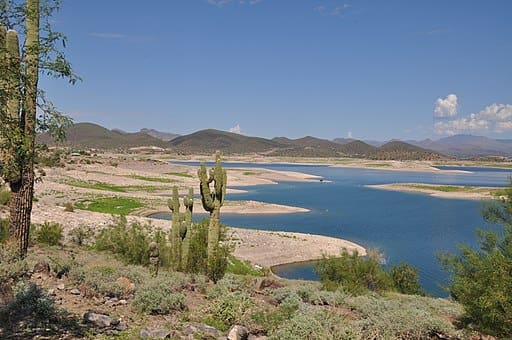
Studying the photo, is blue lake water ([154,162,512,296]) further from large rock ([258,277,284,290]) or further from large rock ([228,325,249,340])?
large rock ([228,325,249,340])

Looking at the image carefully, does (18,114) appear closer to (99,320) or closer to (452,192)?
(99,320)

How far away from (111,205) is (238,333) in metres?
45.3

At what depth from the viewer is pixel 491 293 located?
931 centimetres

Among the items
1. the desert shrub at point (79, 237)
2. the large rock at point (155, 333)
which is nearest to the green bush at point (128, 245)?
the desert shrub at point (79, 237)

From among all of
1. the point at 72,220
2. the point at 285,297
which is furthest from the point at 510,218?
the point at 72,220

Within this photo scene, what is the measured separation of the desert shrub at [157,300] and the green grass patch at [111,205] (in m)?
36.4

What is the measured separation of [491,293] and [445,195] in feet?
256

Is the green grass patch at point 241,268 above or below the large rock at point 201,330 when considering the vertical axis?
below

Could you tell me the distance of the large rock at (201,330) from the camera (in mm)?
9055

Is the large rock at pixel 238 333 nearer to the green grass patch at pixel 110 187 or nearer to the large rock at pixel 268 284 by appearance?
the large rock at pixel 268 284

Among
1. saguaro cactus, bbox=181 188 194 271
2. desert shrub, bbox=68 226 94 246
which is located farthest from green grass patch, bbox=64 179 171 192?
saguaro cactus, bbox=181 188 194 271

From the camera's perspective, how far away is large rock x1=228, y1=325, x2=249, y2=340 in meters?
8.75

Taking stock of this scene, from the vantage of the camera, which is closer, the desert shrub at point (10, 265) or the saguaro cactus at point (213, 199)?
the desert shrub at point (10, 265)

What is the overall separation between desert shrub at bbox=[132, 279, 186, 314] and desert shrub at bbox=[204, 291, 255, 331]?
89 cm
